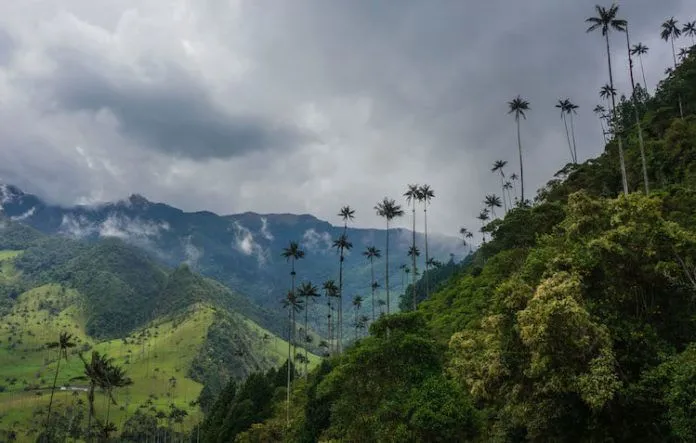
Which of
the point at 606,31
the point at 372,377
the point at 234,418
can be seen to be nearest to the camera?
the point at 372,377

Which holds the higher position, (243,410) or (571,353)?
(571,353)

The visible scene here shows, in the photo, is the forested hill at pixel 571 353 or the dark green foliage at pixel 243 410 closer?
the forested hill at pixel 571 353

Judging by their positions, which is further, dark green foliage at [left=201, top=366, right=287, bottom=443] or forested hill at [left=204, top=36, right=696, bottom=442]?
dark green foliage at [left=201, top=366, right=287, bottom=443]

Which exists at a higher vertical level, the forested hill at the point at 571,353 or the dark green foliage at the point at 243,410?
the forested hill at the point at 571,353

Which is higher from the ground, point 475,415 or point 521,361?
point 521,361

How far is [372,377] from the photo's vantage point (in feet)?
147

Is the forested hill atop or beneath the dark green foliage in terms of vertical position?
atop

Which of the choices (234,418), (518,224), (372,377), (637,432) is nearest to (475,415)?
(372,377)

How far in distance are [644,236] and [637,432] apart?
409 inches

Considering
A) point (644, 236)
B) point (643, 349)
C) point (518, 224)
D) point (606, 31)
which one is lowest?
point (643, 349)

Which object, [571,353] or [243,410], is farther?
[243,410]

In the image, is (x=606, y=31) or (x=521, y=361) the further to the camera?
(x=606, y=31)

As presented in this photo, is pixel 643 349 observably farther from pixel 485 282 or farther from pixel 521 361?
pixel 485 282

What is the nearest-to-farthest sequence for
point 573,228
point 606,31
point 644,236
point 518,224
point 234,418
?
1. point 644,236
2. point 573,228
3. point 606,31
4. point 518,224
5. point 234,418
